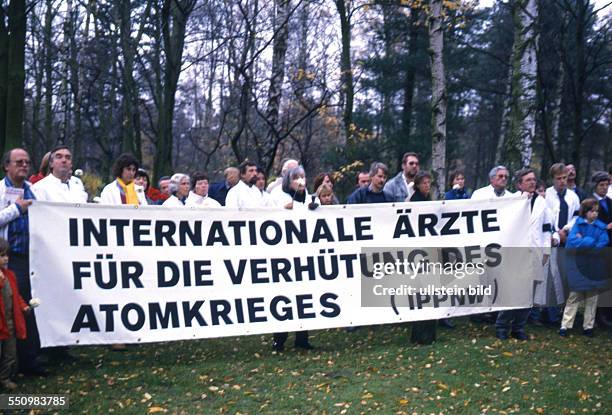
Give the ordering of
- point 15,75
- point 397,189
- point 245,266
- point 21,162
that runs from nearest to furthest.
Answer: point 21,162
point 245,266
point 397,189
point 15,75

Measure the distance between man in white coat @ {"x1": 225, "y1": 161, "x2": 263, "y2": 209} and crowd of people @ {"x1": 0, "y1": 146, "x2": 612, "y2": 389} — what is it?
13 mm

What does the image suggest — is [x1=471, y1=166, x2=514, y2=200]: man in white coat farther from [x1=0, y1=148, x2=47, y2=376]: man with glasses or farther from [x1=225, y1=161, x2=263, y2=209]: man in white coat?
[x1=0, y1=148, x2=47, y2=376]: man with glasses

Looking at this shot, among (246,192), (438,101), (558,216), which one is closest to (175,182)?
(246,192)

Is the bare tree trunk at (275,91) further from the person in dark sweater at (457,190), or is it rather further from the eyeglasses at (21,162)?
the eyeglasses at (21,162)

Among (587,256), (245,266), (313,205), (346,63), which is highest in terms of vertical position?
(346,63)

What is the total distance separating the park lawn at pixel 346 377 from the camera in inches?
225

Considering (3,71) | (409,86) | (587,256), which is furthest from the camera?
(409,86)

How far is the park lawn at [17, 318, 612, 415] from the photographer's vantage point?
5.73 m

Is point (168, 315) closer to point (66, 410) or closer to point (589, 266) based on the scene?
point (66, 410)

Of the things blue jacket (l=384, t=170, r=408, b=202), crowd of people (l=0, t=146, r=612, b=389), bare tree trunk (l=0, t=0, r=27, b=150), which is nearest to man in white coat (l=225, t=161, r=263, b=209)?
crowd of people (l=0, t=146, r=612, b=389)

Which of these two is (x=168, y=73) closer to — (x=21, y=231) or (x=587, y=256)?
(x=21, y=231)

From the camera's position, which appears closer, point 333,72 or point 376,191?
point 376,191

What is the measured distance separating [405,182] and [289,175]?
5.74 ft

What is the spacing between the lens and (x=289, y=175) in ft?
26.0
